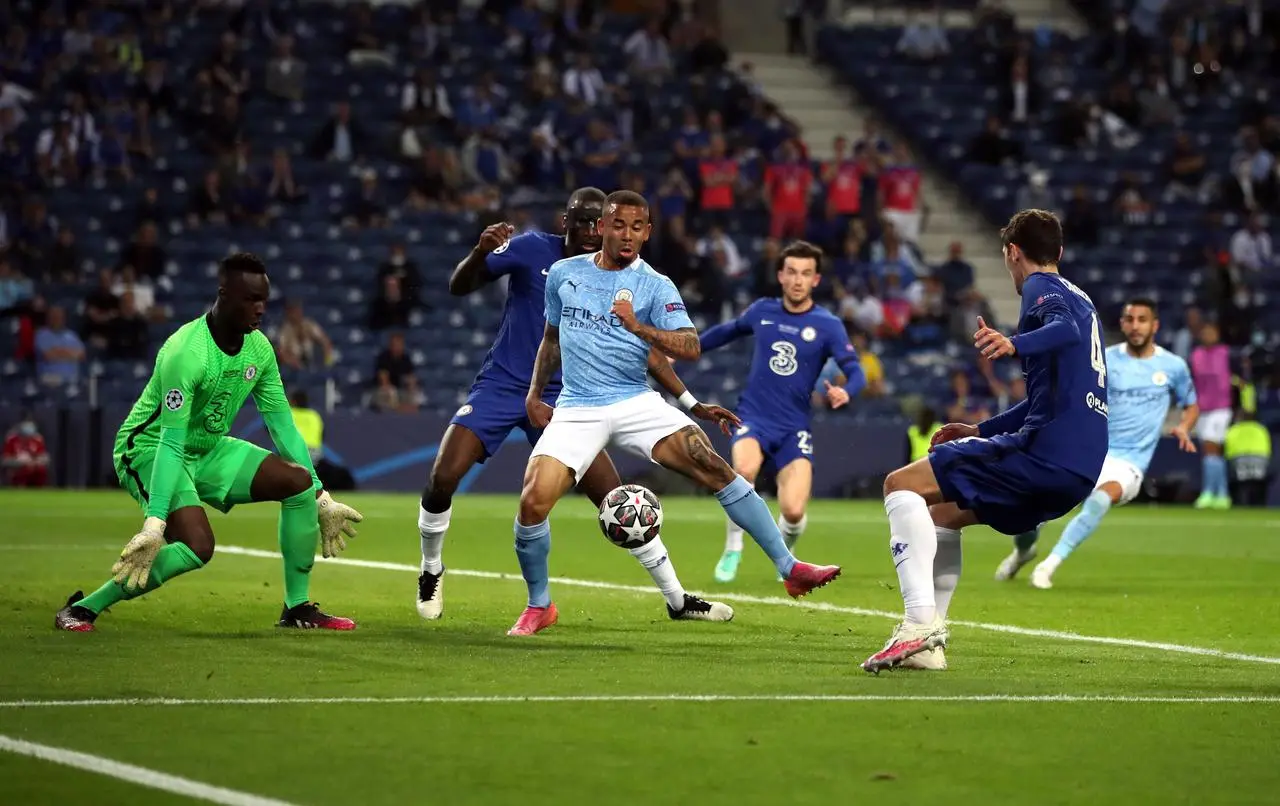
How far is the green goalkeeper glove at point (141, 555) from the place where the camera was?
32.4 feet

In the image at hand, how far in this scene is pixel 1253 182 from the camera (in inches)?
1351

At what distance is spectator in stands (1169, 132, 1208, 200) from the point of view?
3462cm

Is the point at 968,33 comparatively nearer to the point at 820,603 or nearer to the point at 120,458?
the point at 820,603

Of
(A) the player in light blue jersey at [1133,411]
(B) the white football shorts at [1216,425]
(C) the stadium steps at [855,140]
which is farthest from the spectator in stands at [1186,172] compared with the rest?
(A) the player in light blue jersey at [1133,411]

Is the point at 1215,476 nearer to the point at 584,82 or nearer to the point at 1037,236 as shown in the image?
the point at 584,82

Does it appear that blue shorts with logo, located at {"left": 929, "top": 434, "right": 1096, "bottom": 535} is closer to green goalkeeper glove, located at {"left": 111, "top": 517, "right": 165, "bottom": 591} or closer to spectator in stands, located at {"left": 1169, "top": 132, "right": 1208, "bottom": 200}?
green goalkeeper glove, located at {"left": 111, "top": 517, "right": 165, "bottom": 591}

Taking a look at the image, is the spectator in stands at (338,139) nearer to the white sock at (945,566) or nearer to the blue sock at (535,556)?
the blue sock at (535,556)

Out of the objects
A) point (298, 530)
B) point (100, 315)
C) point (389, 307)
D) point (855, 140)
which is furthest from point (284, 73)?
point (298, 530)

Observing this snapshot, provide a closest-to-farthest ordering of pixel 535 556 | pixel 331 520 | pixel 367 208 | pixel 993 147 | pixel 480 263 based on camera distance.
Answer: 1. pixel 535 556
2. pixel 331 520
3. pixel 480 263
4. pixel 367 208
5. pixel 993 147

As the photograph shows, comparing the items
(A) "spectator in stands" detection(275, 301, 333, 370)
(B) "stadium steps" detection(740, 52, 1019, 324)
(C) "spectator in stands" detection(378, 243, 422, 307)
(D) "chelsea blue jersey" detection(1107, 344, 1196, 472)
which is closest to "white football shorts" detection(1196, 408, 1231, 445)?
(B) "stadium steps" detection(740, 52, 1019, 324)

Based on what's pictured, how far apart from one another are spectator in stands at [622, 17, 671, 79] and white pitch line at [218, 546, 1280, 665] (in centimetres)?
1749

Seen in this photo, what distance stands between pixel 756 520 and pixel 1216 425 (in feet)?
64.4

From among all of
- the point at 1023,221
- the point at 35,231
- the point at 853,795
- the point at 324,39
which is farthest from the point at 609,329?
the point at 324,39

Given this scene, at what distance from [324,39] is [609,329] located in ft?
75.5
